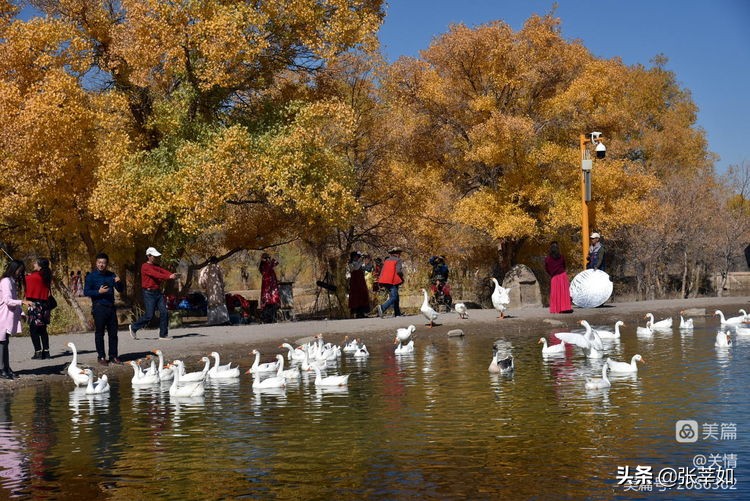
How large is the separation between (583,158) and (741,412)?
62.7ft

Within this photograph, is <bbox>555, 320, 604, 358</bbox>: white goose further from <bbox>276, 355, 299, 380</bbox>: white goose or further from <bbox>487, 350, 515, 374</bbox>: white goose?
<bbox>276, 355, 299, 380</bbox>: white goose

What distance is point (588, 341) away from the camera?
1964cm

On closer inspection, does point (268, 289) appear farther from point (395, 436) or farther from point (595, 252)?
point (395, 436)

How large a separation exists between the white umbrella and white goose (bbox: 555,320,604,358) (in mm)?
8188

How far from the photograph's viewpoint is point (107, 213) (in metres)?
25.6

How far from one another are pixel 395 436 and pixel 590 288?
18115 mm

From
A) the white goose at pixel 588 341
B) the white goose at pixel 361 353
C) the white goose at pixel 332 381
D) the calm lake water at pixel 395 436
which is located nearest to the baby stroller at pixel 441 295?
the white goose at pixel 361 353

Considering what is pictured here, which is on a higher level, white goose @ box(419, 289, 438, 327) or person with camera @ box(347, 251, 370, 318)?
person with camera @ box(347, 251, 370, 318)

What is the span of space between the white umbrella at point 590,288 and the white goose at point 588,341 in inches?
322

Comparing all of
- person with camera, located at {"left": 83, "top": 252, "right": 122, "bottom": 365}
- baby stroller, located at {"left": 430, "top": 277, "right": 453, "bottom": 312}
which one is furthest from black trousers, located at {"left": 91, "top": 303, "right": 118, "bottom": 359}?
baby stroller, located at {"left": 430, "top": 277, "right": 453, "bottom": 312}

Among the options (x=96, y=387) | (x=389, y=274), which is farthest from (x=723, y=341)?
(x=96, y=387)

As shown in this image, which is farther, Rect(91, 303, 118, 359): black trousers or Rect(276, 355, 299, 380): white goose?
Rect(91, 303, 118, 359): black trousers

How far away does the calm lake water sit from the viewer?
30.4ft

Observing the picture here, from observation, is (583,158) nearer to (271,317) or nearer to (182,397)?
(271,317)
